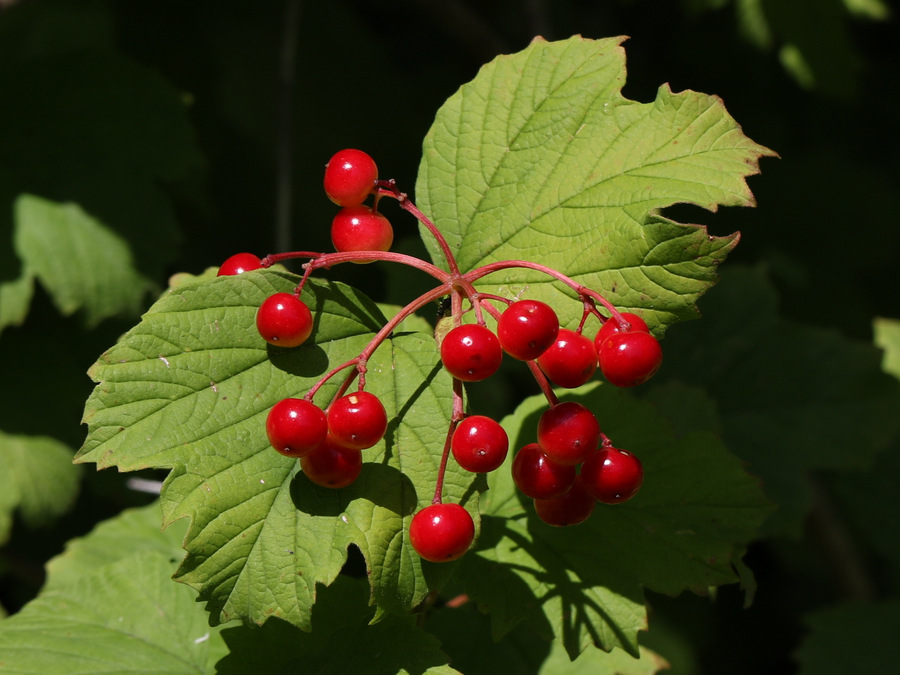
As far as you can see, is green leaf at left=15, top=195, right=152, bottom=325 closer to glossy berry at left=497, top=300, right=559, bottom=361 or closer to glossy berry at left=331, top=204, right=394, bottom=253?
glossy berry at left=331, top=204, right=394, bottom=253

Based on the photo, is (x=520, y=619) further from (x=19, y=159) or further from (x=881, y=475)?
(x=881, y=475)

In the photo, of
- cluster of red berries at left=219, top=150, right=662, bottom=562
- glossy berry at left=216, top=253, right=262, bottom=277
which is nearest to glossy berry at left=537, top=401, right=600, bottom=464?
cluster of red berries at left=219, top=150, right=662, bottom=562

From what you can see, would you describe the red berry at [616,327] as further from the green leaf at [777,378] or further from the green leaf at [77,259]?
the green leaf at [77,259]

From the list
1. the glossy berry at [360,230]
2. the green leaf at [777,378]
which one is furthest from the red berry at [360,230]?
the green leaf at [777,378]

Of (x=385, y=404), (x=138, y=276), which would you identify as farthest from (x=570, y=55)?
(x=138, y=276)

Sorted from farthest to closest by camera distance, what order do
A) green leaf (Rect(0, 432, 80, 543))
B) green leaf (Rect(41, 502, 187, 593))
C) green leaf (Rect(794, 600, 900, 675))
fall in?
green leaf (Rect(794, 600, 900, 675)) → green leaf (Rect(0, 432, 80, 543)) → green leaf (Rect(41, 502, 187, 593))
